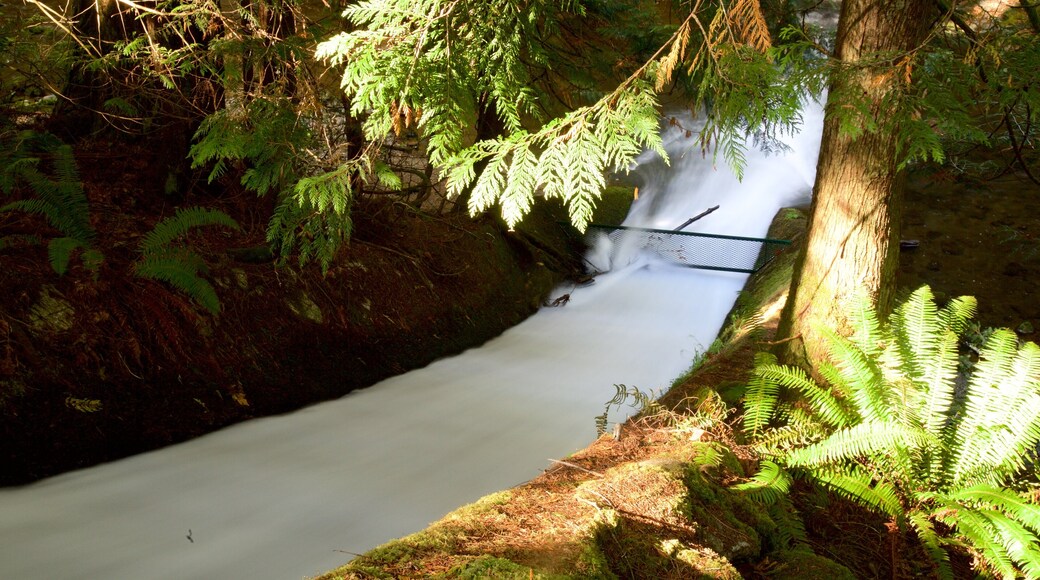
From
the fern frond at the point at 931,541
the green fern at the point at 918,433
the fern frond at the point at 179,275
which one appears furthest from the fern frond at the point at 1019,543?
the fern frond at the point at 179,275

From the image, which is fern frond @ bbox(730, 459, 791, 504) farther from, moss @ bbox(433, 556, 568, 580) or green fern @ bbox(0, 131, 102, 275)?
green fern @ bbox(0, 131, 102, 275)

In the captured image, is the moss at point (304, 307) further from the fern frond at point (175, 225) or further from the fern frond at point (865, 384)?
the fern frond at point (865, 384)

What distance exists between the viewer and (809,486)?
3.75m

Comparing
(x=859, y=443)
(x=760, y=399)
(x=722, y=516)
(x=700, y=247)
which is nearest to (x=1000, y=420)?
(x=859, y=443)

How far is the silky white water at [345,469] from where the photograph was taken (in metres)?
4.20

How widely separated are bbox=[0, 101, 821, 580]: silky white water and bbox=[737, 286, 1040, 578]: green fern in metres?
1.67

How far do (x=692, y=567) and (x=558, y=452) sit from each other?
378 centimetres

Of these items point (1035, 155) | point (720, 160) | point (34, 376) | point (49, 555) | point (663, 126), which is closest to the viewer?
point (49, 555)

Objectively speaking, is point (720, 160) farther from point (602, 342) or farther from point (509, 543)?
point (509, 543)

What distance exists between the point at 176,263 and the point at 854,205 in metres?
5.02

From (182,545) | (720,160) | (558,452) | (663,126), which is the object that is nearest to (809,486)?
(558,452)

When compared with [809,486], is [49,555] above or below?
below

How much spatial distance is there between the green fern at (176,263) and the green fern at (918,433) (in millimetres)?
4310

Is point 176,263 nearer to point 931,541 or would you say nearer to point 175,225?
point 175,225
